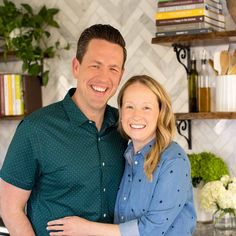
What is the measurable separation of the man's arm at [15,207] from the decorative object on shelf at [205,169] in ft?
3.26

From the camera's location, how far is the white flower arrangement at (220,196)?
238 centimetres

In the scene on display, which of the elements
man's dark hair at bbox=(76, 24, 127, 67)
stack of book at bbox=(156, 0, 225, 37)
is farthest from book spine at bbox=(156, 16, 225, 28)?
man's dark hair at bbox=(76, 24, 127, 67)

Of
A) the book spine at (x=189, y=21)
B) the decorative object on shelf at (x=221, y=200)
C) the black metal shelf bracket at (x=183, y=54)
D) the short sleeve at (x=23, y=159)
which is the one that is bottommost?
the decorative object on shelf at (x=221, y=200)

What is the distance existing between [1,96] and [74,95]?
125cm

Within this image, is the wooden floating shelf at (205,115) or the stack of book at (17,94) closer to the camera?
the wooden floating shelf at (205,115)

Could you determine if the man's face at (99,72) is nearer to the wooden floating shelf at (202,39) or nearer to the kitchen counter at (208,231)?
the wooden floating shelf at (202,39)

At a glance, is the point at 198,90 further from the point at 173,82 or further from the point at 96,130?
the point at 96,130

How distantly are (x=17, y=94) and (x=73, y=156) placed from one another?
1368 mm

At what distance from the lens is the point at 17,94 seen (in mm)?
3137

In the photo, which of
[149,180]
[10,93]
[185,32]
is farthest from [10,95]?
[149,180]

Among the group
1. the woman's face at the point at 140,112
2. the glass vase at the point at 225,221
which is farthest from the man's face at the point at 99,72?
the glass vase at the point at 225,221

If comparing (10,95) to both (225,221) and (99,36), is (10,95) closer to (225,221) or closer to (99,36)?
(99,36)

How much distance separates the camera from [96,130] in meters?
1.95

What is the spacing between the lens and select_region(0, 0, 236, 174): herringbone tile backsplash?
2717 millimetres
